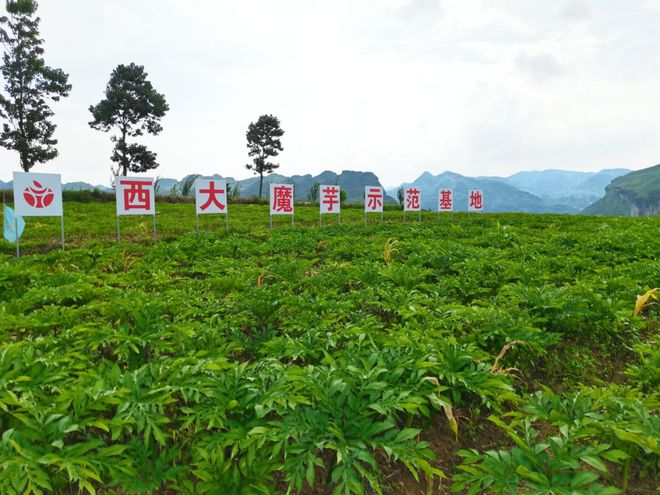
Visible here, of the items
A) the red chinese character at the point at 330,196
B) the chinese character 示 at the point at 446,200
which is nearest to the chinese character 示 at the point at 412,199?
the chinese character 示 at the point at 446,200

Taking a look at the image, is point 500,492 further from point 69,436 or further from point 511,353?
point 69,436

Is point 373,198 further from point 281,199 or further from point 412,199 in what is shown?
point 281,199

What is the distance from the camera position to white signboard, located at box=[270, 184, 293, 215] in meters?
12.8

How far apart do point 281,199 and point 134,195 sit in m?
4.54

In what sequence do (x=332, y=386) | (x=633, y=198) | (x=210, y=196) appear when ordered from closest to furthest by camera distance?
(x=332, y=386), (x=210, y=196), (x=633, y=198)

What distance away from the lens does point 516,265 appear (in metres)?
6.23

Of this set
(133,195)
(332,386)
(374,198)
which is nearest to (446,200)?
(374,198)

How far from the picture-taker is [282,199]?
13055 millimetres

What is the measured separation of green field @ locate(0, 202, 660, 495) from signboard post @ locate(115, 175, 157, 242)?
3.96 meters

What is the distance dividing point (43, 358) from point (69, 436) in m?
0.64

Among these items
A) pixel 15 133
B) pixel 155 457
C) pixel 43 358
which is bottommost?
pixel 155 457

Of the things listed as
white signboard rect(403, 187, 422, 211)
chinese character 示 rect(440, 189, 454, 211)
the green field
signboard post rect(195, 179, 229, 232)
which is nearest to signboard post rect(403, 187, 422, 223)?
white signboard rect(403, 187, 422, 211)

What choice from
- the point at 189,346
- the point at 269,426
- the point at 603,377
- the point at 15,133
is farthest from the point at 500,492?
the point at 15,133

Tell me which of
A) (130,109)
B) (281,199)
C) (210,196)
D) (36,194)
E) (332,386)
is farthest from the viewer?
(130,109)
